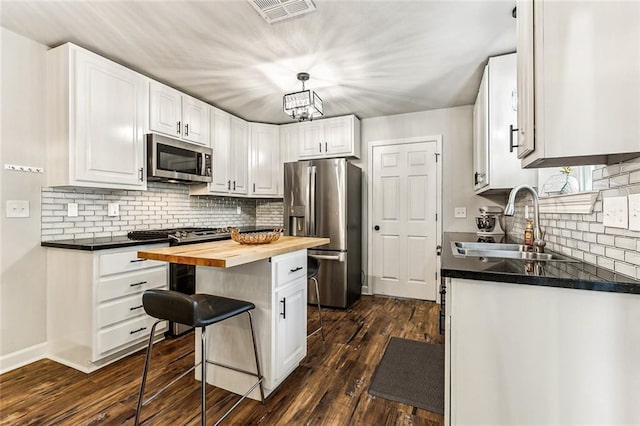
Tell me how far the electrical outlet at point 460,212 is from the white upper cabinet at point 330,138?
1385 millimetres

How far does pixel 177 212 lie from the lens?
3.42m

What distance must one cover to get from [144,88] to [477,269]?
298 centimetres

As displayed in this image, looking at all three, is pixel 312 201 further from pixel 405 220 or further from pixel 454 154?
pixel 454 154

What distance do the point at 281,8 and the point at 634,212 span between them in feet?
6.49

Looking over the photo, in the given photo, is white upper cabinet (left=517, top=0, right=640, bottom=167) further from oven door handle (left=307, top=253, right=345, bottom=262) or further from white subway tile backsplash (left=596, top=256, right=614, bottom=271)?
oven door handle (left=307, top=253, right=345, bottom=262)

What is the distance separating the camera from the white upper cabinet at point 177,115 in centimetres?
277

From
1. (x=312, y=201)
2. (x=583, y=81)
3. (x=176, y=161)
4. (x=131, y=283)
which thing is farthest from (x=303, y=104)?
(x=131, y=283)

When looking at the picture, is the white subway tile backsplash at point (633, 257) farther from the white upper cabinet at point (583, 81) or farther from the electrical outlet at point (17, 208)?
the electrical outlet at point (17, 208)

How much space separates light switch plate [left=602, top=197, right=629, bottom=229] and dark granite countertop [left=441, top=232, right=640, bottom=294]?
0.60ft

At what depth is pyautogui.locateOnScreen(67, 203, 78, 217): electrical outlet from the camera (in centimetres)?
244

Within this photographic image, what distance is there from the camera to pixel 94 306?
2113 millimetres

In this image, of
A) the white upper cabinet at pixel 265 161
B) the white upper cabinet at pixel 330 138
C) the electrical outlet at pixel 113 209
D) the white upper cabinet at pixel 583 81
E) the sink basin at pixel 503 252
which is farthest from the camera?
the white upper cabinet at pixel 265 161

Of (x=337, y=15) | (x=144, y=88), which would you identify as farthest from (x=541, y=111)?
(x=144, y=88)

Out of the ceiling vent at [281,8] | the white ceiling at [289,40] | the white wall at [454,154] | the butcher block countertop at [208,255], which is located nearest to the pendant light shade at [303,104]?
the white ceiling at [289,40]
